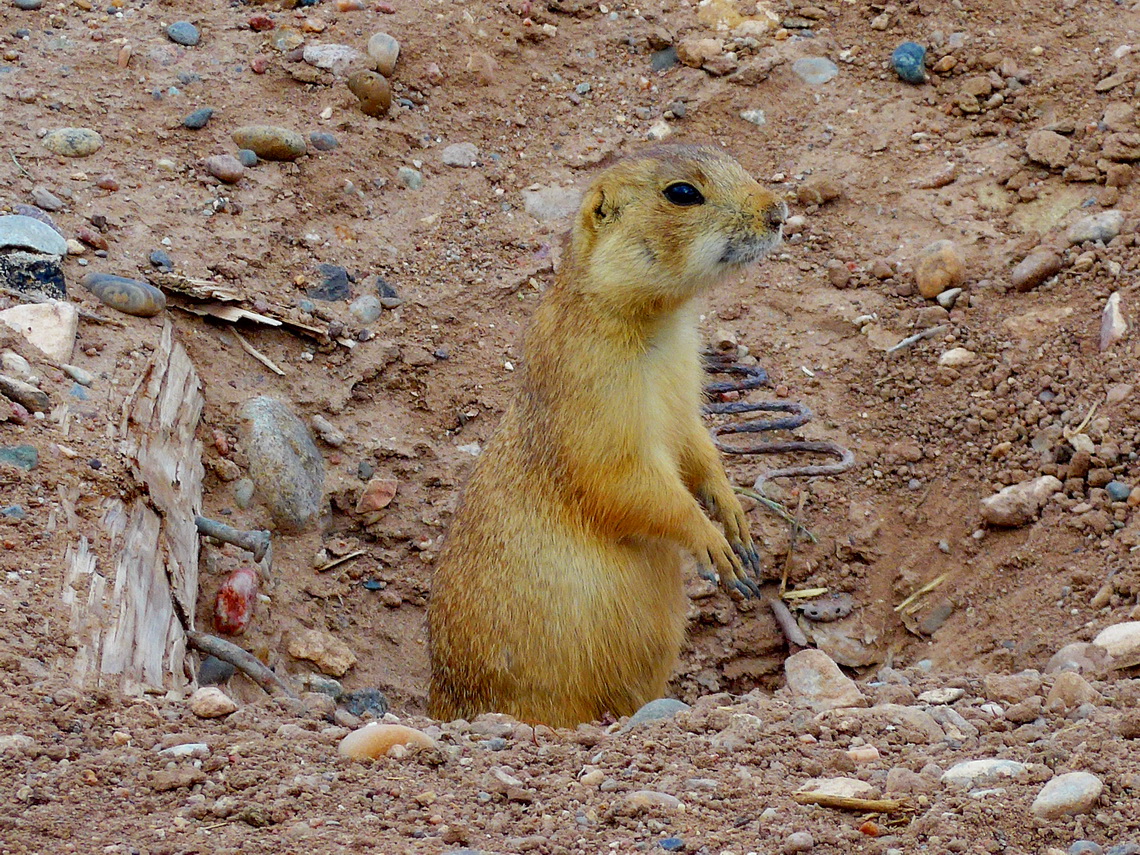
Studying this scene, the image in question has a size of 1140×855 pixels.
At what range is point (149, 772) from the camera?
375 centimetres

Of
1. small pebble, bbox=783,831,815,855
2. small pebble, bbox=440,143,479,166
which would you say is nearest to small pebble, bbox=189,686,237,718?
small pebble, bbox=783,831,815,855

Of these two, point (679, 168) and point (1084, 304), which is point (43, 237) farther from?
point (1084, 304)

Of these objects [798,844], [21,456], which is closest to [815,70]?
[21,456]

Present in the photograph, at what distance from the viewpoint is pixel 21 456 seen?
512 centimetres

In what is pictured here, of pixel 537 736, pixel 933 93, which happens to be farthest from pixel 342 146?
pixel 537 736

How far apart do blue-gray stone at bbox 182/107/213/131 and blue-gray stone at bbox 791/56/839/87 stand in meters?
4.28

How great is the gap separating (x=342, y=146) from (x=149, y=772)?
583cm

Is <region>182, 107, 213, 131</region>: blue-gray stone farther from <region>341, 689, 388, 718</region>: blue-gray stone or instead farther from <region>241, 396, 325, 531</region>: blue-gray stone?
<region>341, 689, 388, 718</region>: blue-gray stone

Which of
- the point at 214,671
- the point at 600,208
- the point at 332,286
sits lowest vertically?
the point at 214,671

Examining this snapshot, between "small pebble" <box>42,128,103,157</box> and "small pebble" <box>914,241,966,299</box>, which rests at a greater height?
"small pebble" <box>914,241,966,299</box>

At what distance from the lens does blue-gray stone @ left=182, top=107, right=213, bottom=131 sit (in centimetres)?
843

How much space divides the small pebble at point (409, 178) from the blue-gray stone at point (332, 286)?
40.7 inches

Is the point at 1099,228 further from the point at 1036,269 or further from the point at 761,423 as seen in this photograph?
the point at 761,423

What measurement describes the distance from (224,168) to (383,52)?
1698mm
